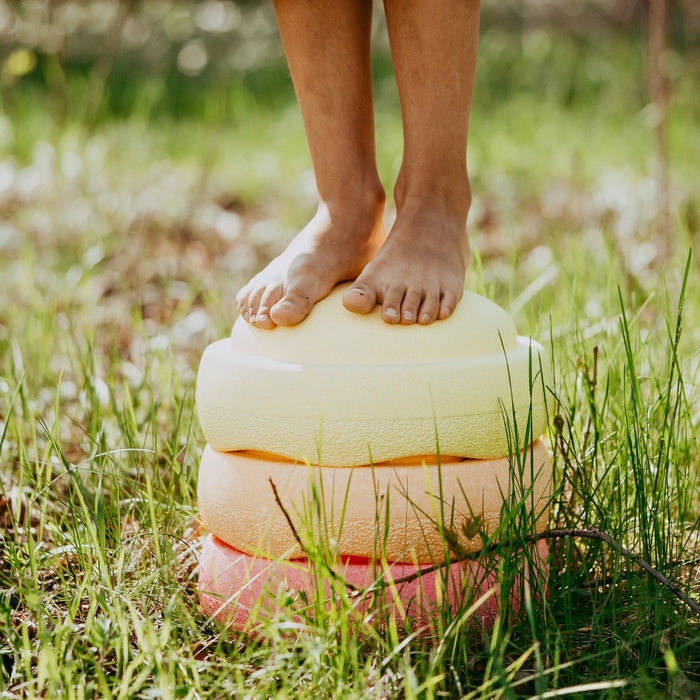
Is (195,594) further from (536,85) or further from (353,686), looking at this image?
(536,85)

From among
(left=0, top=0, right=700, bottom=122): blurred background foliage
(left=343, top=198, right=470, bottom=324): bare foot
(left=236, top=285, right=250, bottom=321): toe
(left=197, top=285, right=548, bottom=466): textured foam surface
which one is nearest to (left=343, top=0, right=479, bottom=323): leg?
(left=343, top=198, right=470, bottom=324): bare foot

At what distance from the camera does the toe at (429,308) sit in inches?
58.0

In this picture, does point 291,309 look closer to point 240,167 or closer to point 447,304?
point 447,304

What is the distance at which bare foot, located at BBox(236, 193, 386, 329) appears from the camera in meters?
1.53

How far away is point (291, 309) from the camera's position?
1501mm

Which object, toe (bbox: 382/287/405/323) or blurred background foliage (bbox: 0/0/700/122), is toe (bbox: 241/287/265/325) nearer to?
toe (bbox: 382/287/405/323)

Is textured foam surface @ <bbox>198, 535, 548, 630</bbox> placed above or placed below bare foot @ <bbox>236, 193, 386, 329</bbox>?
below

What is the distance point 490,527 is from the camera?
1459mm

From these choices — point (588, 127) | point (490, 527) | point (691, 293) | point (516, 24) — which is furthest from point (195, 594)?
point (516, 24)

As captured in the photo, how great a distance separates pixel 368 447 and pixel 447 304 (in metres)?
0.29

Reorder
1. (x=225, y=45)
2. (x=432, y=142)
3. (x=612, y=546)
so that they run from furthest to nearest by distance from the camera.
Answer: (x=225, y=45), (x=432, y=142), (x=612, y=546)

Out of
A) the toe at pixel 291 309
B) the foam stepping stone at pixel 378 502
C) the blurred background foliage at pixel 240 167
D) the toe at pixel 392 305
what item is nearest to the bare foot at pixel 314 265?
the toe at pixel 291 309

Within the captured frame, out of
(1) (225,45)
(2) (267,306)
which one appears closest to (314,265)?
(2) (267,306)

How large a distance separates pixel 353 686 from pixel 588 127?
5.39m
